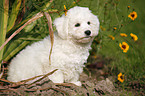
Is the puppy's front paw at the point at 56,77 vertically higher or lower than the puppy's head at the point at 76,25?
lower

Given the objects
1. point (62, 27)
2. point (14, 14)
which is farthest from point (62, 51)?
point (14, 14)

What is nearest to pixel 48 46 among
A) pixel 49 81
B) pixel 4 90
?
pixel 49 81

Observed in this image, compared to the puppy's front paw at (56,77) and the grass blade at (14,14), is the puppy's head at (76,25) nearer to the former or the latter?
the puppy's front paw at (56,77)

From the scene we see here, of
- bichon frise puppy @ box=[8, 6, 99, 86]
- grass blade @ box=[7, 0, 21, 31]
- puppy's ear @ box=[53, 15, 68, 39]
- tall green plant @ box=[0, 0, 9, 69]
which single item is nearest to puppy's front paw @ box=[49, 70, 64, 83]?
bichon frise puppy @ box=[8, 6, 99, 86]

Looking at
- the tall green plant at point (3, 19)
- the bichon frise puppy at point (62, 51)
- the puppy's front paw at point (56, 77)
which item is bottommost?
the puppy's front paw at point (56, 77)

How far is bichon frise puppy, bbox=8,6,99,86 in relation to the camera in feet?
7.47

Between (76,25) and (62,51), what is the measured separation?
42 centimetres

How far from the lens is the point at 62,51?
2354 millimetres

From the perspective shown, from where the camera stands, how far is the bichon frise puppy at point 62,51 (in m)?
2.28

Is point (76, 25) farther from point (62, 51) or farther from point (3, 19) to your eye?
point (3, 19)

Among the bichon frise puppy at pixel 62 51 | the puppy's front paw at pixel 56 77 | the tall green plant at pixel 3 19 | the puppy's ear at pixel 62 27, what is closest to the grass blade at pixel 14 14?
the tall green plant at pixel 3 19

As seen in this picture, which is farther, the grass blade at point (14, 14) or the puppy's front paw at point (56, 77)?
the grass blade at point (14, 14)

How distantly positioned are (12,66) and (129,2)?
7.20 ft

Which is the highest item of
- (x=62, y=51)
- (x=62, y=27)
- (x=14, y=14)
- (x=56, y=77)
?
(x=14, y=14)
